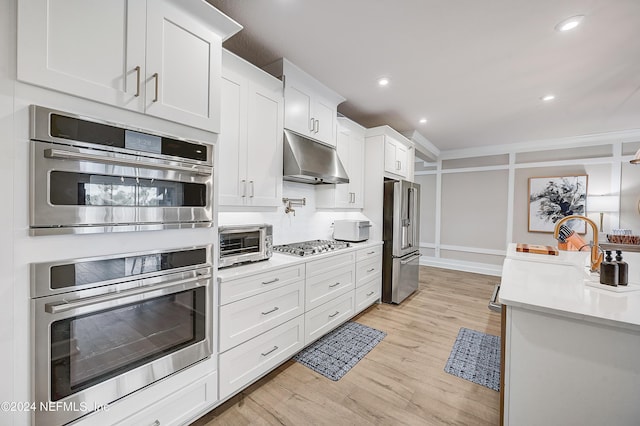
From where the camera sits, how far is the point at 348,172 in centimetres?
353

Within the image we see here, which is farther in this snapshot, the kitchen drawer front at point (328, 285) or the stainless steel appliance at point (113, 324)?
A: the kitchen drawer front at point (328, 285)

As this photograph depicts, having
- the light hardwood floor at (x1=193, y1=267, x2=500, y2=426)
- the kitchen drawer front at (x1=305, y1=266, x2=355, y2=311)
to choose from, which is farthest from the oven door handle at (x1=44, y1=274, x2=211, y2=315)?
the kitchen drawer front at (x1=305, y1=266, x2=355, y2=311)

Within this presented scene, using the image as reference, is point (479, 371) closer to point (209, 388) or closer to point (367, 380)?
point (367, 380)

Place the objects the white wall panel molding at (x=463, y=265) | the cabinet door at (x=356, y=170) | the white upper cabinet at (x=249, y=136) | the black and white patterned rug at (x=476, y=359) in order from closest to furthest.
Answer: the white upper cabinet at (x=249, y=136)
the black and white patterned rug at (x=476, y=359)
the cabinet door at (x=356, y=170)
the white wall panel molding at (x=463, y=265)

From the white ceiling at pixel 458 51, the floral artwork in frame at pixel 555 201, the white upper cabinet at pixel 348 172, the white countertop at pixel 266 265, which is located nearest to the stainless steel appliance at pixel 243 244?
the white countertop at pixel 266 265

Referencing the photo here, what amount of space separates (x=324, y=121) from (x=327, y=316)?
2165 millimetres

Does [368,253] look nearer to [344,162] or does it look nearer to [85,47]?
[344,162]

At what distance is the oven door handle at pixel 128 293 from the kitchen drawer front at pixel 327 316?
1.22 meters

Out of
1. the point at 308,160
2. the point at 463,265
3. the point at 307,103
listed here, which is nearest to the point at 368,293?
the point at 308,160

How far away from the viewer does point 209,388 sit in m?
1.67

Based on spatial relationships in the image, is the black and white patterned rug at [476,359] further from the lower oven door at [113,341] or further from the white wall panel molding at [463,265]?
the white wall panel molding at [463,265]

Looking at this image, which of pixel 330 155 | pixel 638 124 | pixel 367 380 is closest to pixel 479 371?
pixel 367 380

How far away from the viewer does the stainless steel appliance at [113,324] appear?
108 cm

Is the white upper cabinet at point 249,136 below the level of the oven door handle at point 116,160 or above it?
above
